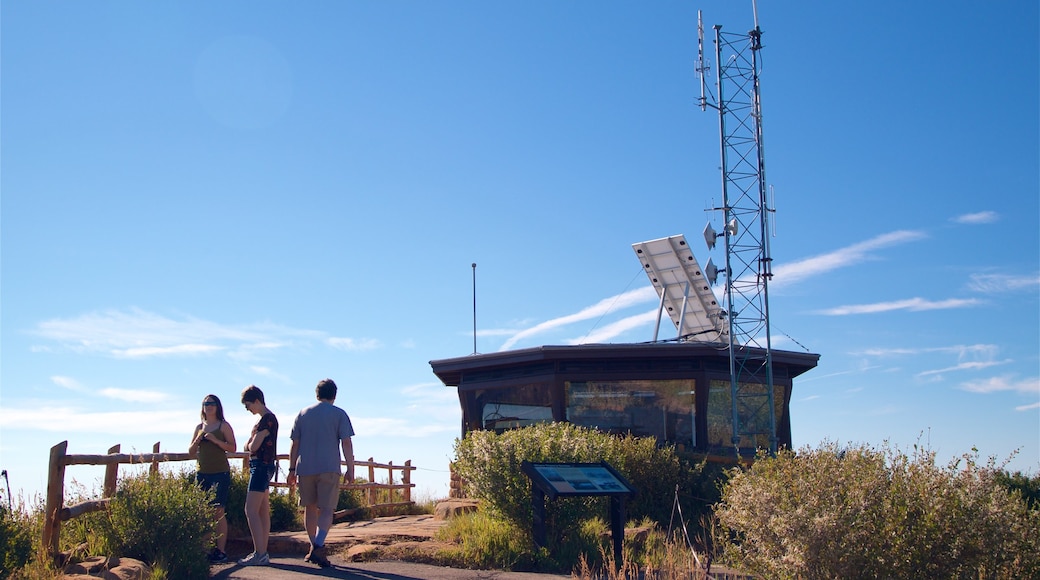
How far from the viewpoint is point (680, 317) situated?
Result: 18.8 meters

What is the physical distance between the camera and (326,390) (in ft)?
27.9

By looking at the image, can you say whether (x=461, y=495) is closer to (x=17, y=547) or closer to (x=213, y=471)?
(x=213, y=471)

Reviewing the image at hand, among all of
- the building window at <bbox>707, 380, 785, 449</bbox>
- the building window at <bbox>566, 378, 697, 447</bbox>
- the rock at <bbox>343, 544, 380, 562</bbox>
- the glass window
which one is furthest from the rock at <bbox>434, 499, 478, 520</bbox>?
the building window at <bbox>707, 380, 785, 449</bbox>

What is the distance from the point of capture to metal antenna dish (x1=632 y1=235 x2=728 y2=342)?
18766 mm

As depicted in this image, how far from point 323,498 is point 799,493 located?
4.04 m

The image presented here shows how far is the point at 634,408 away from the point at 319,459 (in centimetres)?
895

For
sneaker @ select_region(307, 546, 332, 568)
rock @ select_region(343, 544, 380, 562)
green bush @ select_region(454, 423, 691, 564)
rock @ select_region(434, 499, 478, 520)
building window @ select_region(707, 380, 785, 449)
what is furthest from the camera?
building window @ select_region(707, 380, 785, 449)

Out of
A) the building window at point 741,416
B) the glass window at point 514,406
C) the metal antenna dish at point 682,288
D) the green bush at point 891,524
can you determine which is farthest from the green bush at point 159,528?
the metal antenna dish at point 682,288

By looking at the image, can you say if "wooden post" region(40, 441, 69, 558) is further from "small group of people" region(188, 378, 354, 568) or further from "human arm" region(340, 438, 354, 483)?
"human arm" region(340, 438, 354, 483)

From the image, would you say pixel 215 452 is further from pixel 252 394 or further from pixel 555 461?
pixel 555 461

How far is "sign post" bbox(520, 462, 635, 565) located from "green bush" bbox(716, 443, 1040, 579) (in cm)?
213

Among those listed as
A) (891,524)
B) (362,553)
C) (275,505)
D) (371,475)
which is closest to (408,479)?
(371,475)

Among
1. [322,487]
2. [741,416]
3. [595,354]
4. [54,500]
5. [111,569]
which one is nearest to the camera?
[111,569]

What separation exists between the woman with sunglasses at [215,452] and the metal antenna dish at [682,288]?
11.1m
